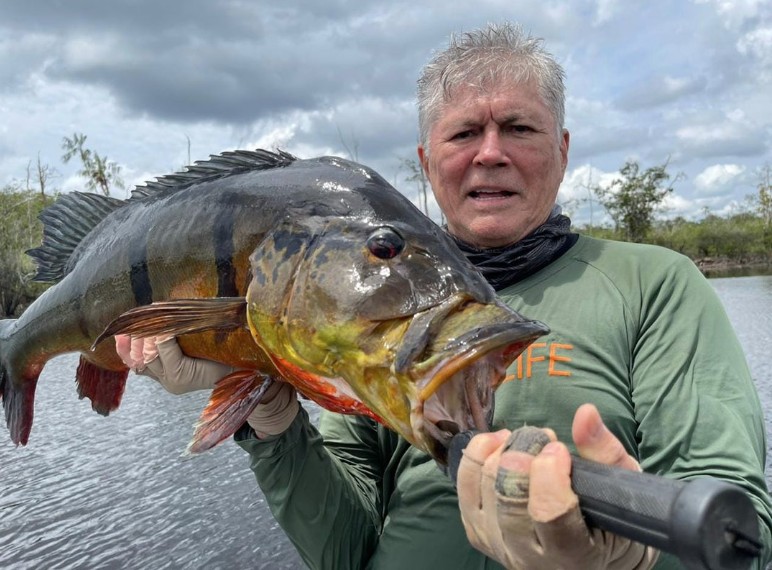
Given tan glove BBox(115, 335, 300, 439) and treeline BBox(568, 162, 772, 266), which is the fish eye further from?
treeline BBox(568, 162, 772, 266)

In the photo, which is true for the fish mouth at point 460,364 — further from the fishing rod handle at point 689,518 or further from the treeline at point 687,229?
the treeline at point 687,229

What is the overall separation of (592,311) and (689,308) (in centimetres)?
34

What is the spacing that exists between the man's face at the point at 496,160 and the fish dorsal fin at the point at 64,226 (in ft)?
5.62

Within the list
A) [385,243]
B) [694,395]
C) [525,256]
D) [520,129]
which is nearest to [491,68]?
[520,129]

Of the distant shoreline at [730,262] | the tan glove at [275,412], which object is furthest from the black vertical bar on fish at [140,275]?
the distant shoreline at [730,262]

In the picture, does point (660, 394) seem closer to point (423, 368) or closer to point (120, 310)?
point (423, 368)

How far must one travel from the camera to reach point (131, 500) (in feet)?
24.4

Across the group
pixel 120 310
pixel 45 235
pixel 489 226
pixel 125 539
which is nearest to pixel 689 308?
pixel 489 226

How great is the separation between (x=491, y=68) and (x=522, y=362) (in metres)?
1.28

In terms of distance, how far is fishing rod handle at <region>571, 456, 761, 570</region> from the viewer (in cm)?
92

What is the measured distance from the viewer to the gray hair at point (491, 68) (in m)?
2.70

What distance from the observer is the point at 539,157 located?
2.76 meters

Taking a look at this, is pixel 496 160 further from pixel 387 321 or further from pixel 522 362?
pixel 387 321

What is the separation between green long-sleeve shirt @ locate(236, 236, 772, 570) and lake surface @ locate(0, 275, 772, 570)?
3.94 metres
